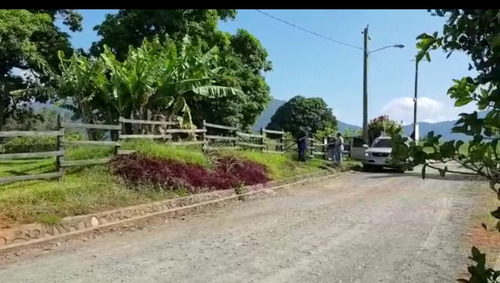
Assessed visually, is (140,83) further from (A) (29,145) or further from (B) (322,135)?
(B) (322,135)

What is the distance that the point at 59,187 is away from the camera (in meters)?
10.3

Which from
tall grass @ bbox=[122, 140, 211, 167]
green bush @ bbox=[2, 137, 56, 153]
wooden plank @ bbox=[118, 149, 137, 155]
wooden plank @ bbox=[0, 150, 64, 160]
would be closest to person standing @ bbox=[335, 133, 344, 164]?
tall grass @ bbox=[122, 140, 211, 167]

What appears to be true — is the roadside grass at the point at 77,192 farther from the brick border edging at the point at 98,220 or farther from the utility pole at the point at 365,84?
the utility pole at the point at 365,84

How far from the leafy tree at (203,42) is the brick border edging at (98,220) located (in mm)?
11497

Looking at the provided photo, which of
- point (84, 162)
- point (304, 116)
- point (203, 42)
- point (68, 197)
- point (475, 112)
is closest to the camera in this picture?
point (475, 112)

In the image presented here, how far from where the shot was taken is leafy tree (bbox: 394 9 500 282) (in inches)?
89.4

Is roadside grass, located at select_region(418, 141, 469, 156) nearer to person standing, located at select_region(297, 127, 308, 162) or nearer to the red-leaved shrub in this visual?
the red-leaved shrub

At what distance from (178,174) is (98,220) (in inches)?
154

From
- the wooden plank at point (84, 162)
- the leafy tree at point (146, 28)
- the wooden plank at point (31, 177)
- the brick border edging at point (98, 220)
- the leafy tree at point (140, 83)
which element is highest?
the leafy tree at point (146, 28)

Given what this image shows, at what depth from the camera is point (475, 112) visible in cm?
235

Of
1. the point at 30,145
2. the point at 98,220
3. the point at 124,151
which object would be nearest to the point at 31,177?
the point at 98,220

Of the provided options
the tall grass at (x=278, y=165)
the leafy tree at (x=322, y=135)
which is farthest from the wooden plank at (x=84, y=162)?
the leafy tree at (x=322, y=135)

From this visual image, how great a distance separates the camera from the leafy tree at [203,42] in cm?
2512
